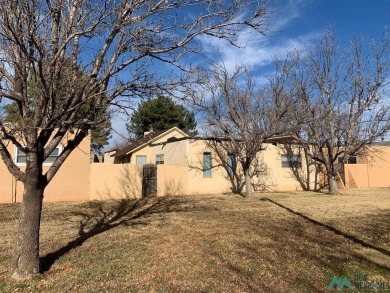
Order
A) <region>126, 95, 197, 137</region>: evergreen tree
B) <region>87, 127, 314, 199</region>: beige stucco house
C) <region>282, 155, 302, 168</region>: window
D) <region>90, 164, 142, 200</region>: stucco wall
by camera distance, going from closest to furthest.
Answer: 1. <region>90, 164, 142, 200</region>: stucco wall
2. <region>87, 127, 314, 199</region>: beige stucco house
3. <region>282, 155, 302, 168</region>: window
4. <region>126, 95, 197, 137</region>: evergreen tree

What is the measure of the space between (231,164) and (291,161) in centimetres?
469

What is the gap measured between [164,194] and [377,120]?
1213 centimetres

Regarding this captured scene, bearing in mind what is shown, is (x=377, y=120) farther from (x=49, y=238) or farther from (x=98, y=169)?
(x=49, y=238)

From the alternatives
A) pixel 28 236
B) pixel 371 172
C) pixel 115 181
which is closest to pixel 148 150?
pixel 115 181

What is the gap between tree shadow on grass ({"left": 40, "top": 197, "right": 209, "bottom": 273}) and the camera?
662cm

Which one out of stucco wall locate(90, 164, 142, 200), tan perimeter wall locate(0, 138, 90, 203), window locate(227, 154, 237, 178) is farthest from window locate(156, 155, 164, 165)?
tan perimeter wall locate(0, 138, 90, 203)

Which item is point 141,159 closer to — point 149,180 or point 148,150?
point 148,150

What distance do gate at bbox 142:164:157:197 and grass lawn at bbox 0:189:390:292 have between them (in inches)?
234

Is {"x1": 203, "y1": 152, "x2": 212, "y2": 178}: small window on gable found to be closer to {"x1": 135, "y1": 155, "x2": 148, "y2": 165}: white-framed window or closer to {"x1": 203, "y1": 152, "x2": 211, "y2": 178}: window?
{"x1": 203, "y1": 152, "x2": 211, "y2": 178}: window

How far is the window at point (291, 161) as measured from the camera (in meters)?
22.3

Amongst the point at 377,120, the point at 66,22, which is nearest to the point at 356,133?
the point at 377,120

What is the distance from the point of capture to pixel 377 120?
18062 millimetres

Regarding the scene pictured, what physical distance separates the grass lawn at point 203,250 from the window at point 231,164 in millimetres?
8560

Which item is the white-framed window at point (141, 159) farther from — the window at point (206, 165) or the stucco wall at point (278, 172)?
the stucco wall at point (278, 172)
